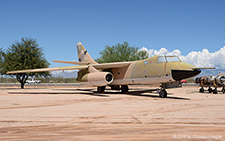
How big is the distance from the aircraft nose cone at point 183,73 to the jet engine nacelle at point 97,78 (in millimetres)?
5978

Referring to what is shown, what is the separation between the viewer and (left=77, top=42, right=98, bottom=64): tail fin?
991 inches

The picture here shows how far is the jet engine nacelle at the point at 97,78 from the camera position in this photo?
59.6 ft

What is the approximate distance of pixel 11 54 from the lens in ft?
104

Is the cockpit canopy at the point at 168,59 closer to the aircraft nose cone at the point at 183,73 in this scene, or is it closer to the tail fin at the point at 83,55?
the aircraft nose cone at the point at 183,73

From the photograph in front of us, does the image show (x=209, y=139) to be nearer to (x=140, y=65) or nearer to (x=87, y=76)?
(x=140, y=65)

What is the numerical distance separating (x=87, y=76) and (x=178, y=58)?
8681 mm

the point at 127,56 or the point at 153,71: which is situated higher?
the point at 127,56

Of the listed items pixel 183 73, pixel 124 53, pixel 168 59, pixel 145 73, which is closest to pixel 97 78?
pixel 145 73

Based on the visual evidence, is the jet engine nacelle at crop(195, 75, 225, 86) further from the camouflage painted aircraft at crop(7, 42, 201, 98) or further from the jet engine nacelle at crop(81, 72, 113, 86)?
the jet engine nacelle at crop(81, 72, 113, 86)

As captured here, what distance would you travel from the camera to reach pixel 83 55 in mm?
26031

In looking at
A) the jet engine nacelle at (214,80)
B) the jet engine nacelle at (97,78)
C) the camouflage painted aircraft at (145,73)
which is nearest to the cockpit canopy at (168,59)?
the camouflage painted aircraft at (145,73)

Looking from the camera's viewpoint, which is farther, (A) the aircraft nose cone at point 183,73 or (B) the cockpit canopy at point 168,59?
(B) the cockpit canopy at point 168,59

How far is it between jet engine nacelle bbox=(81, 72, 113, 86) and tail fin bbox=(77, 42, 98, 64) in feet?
16.2

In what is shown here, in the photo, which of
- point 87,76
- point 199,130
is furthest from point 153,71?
point 199,130
